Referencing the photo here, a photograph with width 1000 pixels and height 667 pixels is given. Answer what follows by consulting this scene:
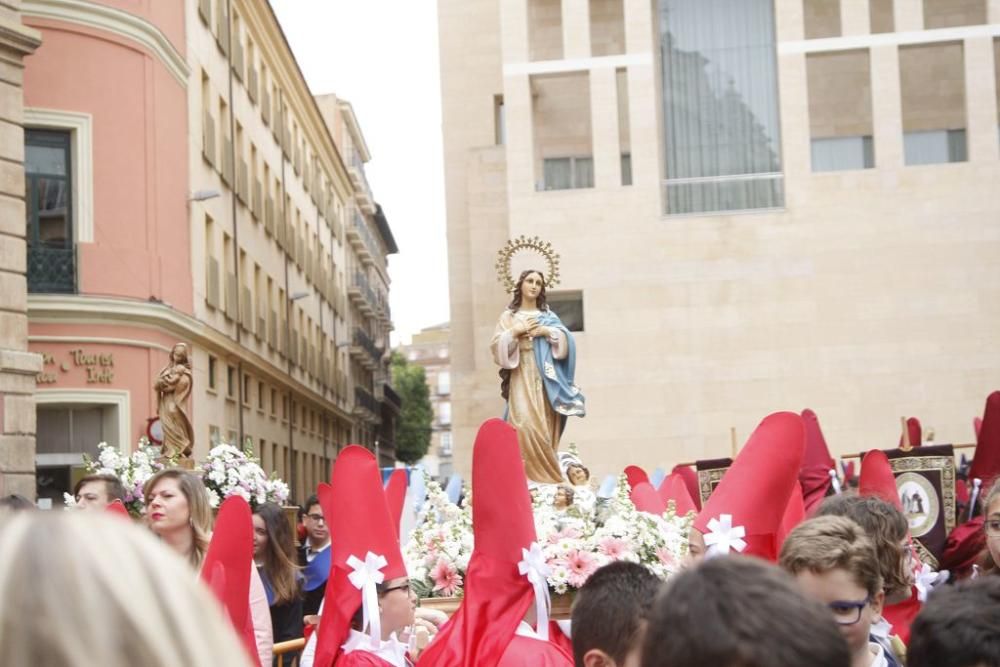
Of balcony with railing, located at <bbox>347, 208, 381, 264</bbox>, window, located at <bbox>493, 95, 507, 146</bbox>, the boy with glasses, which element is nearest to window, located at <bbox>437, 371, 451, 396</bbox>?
balcony with railing, located at <bbox>347, 208, 381, 264</bbox>

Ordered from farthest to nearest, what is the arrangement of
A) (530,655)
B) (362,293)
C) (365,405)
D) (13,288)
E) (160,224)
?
1. (362,293)
2. (365,405)
3. (160,224)
4. (13,288)
5. (530,655)

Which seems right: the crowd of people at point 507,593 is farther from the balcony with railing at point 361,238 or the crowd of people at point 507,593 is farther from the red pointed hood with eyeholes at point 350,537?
the balcony with railing at point 361,238

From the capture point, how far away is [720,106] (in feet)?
102

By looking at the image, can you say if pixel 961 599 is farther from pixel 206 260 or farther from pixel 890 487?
pixel 206 260

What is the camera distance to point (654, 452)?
29.7 metres

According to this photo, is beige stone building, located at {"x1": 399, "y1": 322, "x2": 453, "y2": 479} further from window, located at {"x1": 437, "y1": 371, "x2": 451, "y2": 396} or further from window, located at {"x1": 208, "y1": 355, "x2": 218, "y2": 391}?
window, located at {"x1": 208, "y1": 355, "x2": 218, "y2": 391}

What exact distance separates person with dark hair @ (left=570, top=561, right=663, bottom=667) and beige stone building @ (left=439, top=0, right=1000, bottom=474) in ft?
85.5

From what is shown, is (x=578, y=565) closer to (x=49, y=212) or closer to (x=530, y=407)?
(x=530, y=407)

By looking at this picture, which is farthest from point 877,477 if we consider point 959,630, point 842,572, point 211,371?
point 211,371

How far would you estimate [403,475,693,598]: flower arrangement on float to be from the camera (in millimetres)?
6391

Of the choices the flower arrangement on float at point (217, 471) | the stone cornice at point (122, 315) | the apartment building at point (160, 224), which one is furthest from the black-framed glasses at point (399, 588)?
the stone cornice at point (122, 315)

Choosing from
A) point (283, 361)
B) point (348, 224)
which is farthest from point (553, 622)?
point (348, 224)

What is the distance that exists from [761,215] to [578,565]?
2485 cm

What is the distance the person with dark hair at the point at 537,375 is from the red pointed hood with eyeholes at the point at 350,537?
7449mm
